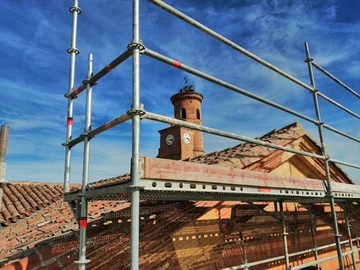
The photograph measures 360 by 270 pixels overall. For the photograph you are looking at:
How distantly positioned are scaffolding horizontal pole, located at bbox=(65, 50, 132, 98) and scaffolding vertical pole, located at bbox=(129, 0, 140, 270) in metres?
0.14

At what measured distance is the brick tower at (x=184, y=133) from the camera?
3250cm

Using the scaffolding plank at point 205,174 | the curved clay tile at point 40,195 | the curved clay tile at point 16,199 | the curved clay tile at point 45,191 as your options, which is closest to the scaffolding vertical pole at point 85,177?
the scaffolding plank at point 205,174

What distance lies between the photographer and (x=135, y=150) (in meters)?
2.33

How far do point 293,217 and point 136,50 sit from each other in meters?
7.03

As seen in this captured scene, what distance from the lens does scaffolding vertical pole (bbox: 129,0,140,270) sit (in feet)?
7.20

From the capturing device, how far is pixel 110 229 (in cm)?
448

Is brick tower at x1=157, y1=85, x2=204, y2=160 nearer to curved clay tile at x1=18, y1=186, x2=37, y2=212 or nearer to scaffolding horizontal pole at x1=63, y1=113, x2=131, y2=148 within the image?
curved clay tile at x1=18, y1=186, x2=37, y2=212

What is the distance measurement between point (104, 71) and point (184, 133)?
2953 cm

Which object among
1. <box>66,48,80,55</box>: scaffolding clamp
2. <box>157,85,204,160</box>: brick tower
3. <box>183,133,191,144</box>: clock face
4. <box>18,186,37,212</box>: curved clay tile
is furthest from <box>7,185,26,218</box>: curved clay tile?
<box>183,133,191,144</box>: clock face

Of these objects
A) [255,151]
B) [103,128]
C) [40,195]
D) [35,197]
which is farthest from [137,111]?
[40,195]

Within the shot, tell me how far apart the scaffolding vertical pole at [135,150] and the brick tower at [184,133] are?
2937 cm

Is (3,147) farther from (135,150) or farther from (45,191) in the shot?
(45,191)

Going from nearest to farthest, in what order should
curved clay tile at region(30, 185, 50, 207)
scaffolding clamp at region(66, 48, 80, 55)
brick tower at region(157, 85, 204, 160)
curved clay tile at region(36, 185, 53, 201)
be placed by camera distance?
1. scaffolding clamp at region(66, 48, 80, 55)
2. curved clay tile at region(30, 185, 50, 207)
3. curved clay tile at region(36, 185, 53, 201)
4. brick tower at region(157, 85, 204, 160)

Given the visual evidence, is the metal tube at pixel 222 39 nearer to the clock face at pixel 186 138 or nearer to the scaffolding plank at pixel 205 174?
the scaffolding plank at pixel 205 174
